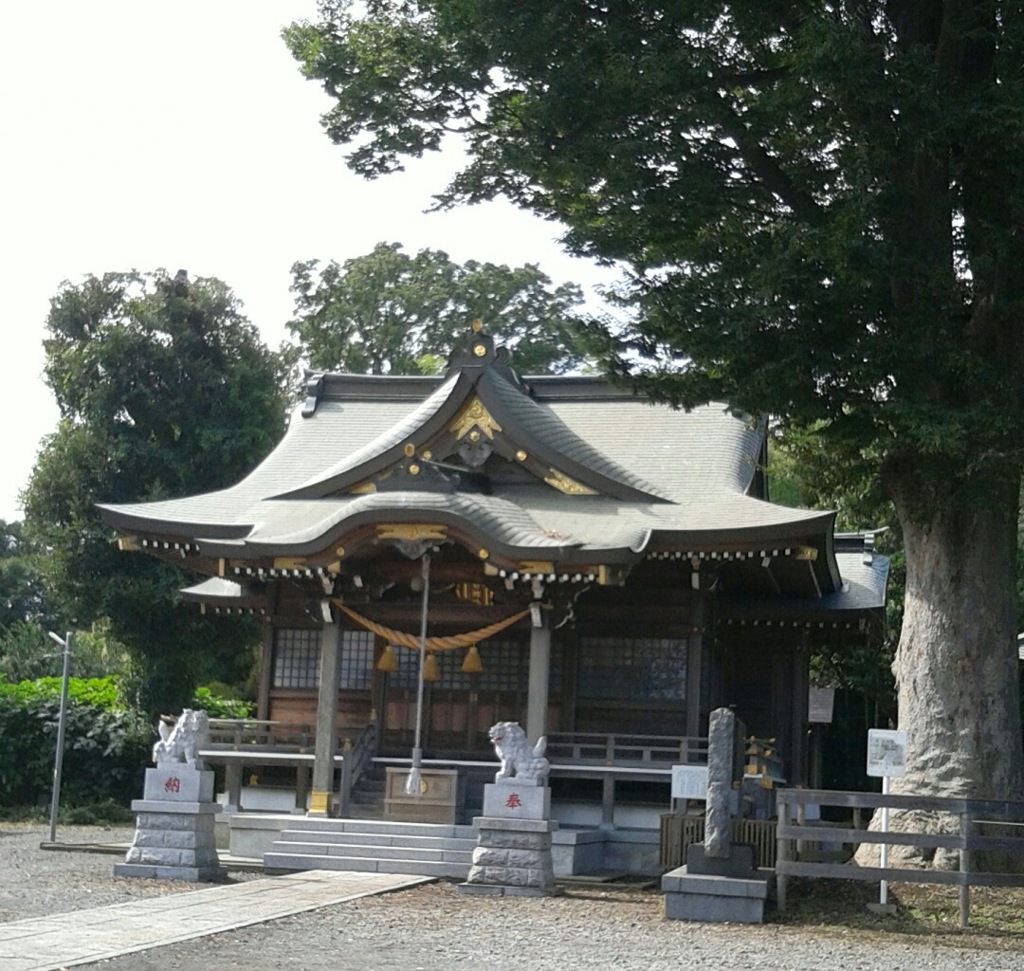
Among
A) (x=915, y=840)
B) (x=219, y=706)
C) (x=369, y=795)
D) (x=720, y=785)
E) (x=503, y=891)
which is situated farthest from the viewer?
(x=219, y=706)

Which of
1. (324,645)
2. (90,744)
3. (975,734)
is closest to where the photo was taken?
(975,734)

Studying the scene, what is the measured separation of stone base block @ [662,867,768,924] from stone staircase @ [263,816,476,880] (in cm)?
415

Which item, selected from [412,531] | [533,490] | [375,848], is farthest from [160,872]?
[533,490]

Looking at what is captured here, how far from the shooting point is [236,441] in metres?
32.2

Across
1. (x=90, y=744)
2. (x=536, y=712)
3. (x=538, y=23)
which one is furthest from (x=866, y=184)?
(x=90, y=744)

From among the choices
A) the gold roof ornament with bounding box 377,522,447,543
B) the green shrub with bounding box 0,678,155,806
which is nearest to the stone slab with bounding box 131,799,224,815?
the gold roof ornament with bounding box 377,522,447,543

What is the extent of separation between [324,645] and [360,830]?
256cm

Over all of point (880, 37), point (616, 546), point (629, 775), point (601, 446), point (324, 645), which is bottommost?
point (629, 775)

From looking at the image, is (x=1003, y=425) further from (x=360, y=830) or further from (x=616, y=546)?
(x=360, y=830)

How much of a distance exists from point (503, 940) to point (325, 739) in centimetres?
772

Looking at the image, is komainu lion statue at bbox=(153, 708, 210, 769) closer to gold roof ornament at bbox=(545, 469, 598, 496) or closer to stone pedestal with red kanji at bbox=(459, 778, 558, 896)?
stone pedestal with red kanji at bbox=(459, 778, 558, 896)

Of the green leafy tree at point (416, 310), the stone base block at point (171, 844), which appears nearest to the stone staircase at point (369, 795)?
the stone base block at point (171, 844)

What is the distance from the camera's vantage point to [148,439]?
3225 cm

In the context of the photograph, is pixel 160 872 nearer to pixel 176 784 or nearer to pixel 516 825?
pixel 176 784
